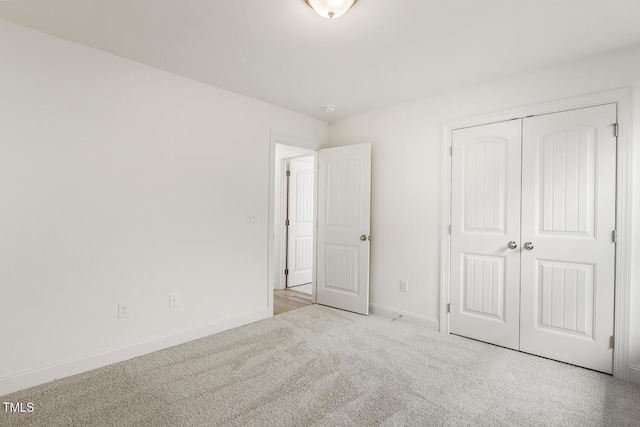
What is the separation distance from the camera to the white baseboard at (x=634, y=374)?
228 centimetres

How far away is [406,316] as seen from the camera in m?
3.51

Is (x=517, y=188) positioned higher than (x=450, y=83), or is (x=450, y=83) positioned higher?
(x=450, y=83)

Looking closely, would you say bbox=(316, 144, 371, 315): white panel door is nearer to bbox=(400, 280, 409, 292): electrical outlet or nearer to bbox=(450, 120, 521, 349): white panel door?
bbox=(400, 280, 409, 292): electrical outlet

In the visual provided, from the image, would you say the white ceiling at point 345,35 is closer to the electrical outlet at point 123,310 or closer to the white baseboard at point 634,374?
the electrical outlet at point 123,310

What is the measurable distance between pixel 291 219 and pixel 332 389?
3.24 metres

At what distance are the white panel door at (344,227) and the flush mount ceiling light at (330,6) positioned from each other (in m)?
1.99

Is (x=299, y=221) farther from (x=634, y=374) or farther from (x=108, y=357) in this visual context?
(x=634, y=374)

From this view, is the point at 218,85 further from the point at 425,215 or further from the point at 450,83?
the point at 425,215

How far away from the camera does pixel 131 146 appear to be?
261 cm

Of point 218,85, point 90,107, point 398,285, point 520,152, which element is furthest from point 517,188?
point 90,107

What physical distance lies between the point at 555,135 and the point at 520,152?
0.27 metres

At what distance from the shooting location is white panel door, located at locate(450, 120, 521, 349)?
9.26ft

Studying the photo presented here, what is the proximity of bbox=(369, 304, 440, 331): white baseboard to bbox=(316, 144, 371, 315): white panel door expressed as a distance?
0.14 m

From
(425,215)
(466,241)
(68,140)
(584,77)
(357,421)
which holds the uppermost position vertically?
(584,77)
